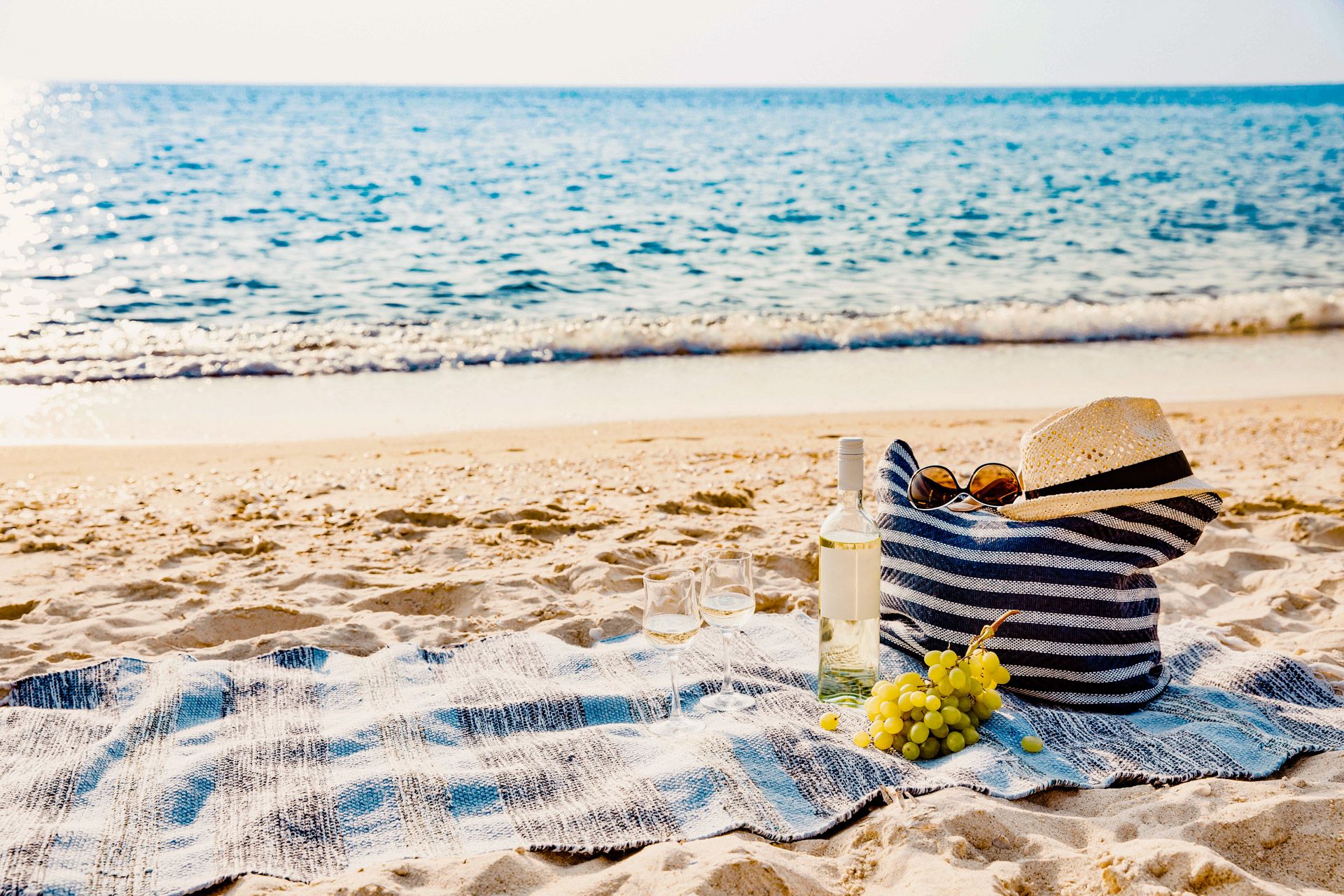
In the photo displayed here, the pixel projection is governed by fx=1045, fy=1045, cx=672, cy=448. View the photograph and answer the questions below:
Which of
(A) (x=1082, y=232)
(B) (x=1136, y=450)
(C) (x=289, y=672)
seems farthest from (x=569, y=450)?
(A) (x=1082, y=232)

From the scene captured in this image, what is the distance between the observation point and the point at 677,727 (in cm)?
282

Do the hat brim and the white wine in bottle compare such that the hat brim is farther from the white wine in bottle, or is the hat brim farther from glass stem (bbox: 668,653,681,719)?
glass stem (bbox: 668,653,681,719)

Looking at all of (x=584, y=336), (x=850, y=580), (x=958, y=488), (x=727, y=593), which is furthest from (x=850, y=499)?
(x=584, y=336)

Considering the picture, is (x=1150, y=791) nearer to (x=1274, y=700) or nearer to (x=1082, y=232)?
(x=1274, y=700)

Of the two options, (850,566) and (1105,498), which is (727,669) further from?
(1105,498)

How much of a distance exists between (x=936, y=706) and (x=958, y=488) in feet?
2.61

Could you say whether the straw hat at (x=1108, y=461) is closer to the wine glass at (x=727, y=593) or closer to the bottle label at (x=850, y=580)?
the bottle label at (x=850, y=580)

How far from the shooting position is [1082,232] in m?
16.9

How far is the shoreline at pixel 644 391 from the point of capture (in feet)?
24.6

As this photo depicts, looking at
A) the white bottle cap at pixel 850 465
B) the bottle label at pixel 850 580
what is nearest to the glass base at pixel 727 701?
the bottle label at pixel 850 580

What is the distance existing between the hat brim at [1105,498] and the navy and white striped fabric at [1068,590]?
3cm

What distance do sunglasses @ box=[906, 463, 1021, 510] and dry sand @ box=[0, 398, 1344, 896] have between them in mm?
942

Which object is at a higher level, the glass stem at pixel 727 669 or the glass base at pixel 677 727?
the glass stem at pixel 727 669

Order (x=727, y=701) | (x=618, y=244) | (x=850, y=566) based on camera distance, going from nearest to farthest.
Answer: (x=850, y=566), (x=727, y=701), (x=618, y=244)
